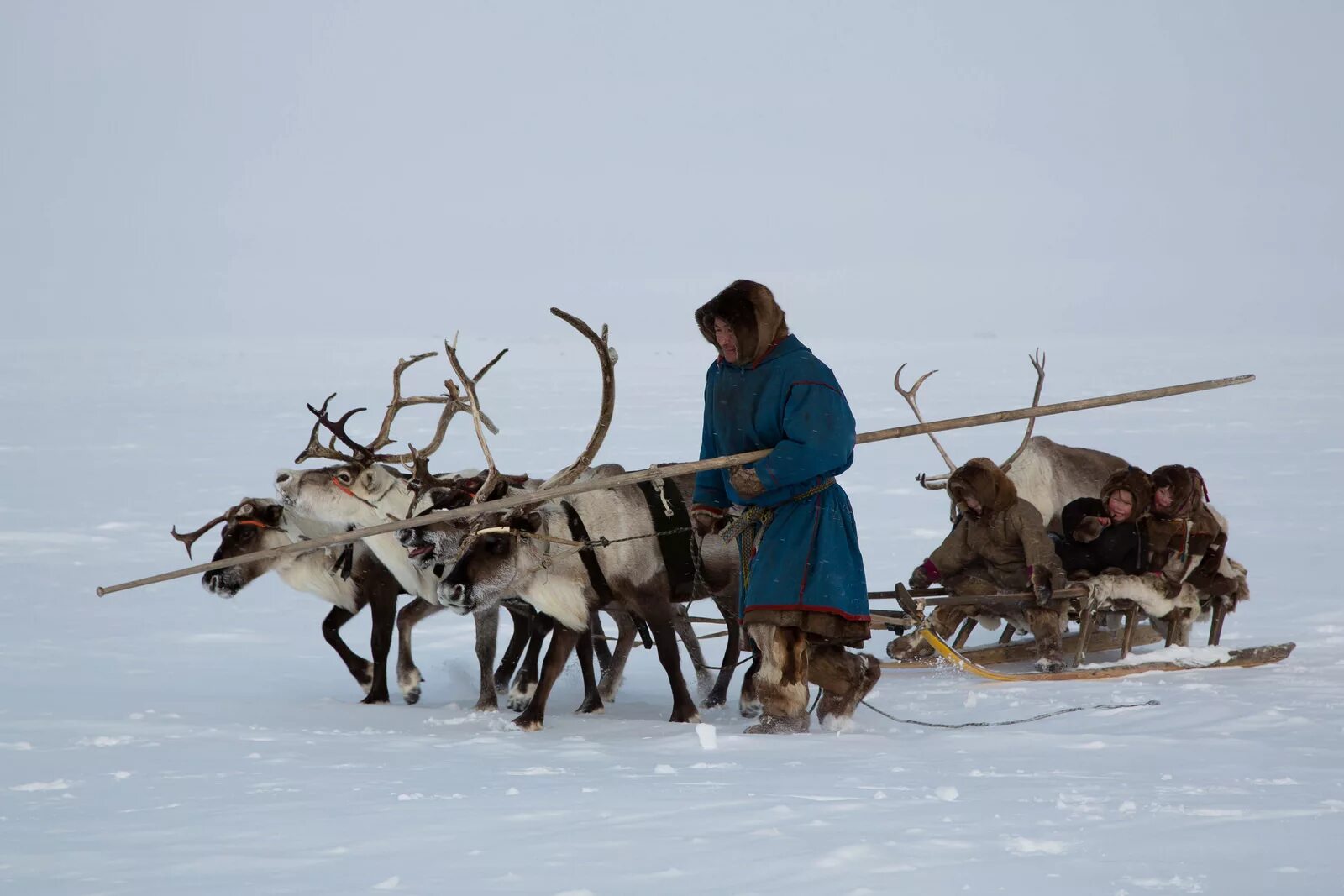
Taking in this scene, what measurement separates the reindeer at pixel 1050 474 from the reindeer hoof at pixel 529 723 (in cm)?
275

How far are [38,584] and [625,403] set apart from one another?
16.0 meters

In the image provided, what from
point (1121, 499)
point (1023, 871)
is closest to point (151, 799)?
point (1023, 871)

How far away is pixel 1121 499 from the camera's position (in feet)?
23.2

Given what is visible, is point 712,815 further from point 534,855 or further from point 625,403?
point 625,403

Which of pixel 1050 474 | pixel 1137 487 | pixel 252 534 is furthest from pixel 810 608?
pixel 1050 474

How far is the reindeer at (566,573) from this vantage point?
593 cm

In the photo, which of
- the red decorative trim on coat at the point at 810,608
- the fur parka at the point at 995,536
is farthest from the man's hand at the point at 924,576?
the red decorative trim on coat at the point at 810,608

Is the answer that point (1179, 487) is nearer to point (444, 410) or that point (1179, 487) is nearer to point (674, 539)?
point (674, 539)

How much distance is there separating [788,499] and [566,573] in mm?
1272

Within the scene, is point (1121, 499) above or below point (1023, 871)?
above

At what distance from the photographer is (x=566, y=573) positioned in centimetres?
611

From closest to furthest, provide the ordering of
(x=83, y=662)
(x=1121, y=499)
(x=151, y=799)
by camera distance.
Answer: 1. (x=151, y=799)
2. (x=1121, y=499)
3. (x=83, y=662)

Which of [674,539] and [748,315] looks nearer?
[748,315]

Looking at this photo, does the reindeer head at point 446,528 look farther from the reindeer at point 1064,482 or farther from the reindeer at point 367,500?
the reindeer at point 1064,482
